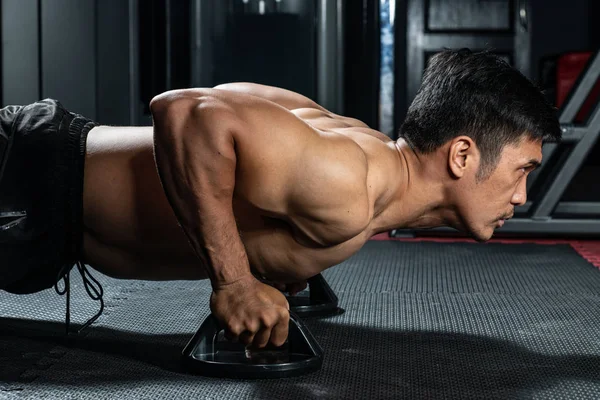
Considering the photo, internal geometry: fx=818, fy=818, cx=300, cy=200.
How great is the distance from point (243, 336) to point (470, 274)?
1343mm

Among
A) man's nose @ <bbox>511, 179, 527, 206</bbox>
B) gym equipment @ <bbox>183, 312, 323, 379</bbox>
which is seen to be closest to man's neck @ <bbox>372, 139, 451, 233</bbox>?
man's nose @ <bbox>511, 179, 527, 206</bbox>

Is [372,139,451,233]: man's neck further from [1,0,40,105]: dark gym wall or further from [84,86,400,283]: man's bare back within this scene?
[1,0,40,105]: dark gym wall

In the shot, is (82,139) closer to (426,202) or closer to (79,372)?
(79,372)

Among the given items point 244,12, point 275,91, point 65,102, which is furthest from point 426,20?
point 275,91

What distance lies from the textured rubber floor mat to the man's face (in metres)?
0.25

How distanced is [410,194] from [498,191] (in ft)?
0.52

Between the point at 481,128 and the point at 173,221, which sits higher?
the point at 481,128

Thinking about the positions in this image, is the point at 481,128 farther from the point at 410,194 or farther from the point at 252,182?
the point at 252,182

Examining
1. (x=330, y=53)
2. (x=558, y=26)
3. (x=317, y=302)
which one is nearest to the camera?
(x=317, y=302)

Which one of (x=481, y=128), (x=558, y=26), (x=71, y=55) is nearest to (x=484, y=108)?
(x=481, y=128)

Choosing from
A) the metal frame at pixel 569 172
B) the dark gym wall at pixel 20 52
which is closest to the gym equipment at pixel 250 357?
the metal frame at pixel 569 172

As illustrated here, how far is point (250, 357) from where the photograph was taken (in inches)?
56.0

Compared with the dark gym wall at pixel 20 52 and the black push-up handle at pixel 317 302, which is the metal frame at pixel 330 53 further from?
the black push-up handle at pixel 317 302

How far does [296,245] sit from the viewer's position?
1441 millimetres
